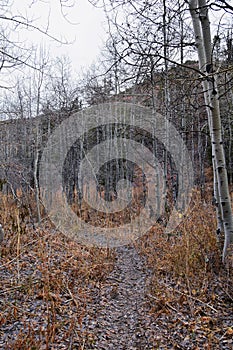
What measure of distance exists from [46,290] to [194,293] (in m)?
2.15

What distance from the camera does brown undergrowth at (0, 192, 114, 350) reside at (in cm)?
349

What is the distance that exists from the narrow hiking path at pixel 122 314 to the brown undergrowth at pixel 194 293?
176mm

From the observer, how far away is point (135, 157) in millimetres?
15961

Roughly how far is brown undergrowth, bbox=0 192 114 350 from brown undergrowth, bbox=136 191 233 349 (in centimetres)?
104

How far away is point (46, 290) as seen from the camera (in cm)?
446

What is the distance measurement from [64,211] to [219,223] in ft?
18.4

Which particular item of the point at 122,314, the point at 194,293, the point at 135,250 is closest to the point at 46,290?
the point at 122,314

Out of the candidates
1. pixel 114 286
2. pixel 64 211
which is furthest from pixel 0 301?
pixel 64 211

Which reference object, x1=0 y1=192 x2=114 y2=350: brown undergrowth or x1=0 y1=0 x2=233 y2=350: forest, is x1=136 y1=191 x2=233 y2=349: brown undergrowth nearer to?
x1=0 y1=0 x2=233 y2=350: forest

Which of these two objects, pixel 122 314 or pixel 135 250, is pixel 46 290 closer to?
pixel 122 314

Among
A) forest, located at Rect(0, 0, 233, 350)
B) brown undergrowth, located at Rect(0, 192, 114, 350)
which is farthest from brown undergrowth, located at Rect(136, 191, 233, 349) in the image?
brown undergrowth, located at Rect(0, 192, 114, 350)

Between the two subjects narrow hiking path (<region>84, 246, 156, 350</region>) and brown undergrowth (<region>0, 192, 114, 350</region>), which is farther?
narrow hiking path (<region>84, 246, 156, 350</region>)

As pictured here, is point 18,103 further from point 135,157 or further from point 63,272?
point 63,272

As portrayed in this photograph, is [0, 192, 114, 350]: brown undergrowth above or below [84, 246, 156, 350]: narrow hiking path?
above
